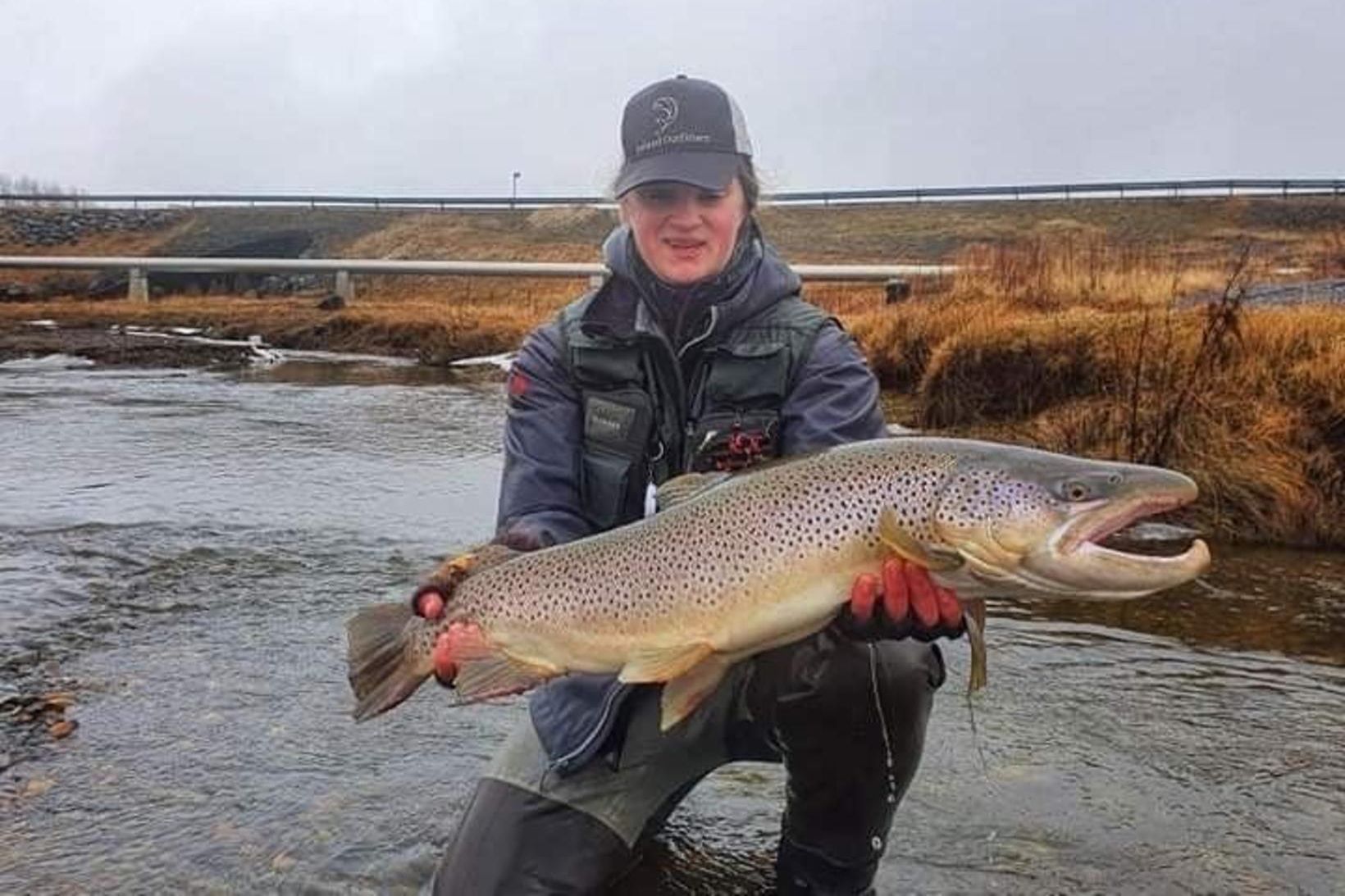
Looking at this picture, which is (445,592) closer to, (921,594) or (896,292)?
(921,594)

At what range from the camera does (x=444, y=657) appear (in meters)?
3.22

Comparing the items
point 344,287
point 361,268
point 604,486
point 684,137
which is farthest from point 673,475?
point 344,287

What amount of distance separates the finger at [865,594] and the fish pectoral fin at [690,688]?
13.4 inches

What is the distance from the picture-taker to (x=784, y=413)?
11.3 ft

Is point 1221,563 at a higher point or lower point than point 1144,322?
lower

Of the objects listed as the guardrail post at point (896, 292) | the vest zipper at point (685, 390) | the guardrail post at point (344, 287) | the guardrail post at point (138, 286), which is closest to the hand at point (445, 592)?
the vest zipper at point (685, 390)

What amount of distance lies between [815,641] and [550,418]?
3.12 ft

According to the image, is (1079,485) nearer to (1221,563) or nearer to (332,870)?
(332,870)

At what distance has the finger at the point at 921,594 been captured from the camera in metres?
2.77

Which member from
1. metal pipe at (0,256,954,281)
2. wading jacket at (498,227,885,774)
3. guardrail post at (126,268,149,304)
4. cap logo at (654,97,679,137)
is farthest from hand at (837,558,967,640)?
guardrail post at (126,268,149,304)

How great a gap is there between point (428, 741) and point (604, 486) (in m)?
1.52

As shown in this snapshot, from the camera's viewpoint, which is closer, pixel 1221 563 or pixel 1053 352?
pixel 1221 563

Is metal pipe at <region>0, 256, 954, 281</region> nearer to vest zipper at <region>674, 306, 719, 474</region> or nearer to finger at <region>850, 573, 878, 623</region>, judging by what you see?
vest zipper at <region>674, 306, 719, 474</region>

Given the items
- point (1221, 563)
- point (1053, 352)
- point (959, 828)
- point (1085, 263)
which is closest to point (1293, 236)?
point (1085, 263)
